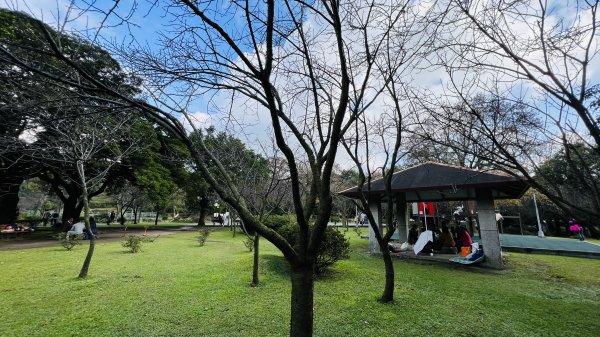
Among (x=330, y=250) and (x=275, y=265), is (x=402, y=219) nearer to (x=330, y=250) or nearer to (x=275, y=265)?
(x=330, y=250)

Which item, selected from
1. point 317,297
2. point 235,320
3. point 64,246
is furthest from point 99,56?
point 64,246

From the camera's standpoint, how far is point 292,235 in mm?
8648

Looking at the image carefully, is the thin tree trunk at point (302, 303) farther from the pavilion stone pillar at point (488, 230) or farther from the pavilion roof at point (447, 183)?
the pavilion stone pillar at point (488, 230)

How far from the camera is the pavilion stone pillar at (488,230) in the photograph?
32.7ft

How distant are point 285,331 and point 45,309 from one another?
444 cm

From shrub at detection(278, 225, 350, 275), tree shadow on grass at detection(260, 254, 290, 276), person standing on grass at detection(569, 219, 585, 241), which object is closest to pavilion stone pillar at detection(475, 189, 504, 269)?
shrub at detection(278, 225, 350, 275)

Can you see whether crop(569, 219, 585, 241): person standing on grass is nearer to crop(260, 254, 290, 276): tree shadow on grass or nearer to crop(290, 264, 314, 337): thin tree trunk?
crop(260, 254, 290, 276): tree shadow on grass

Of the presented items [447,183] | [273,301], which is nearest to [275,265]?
[273,301]

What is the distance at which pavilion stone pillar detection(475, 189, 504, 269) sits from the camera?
9953 mm

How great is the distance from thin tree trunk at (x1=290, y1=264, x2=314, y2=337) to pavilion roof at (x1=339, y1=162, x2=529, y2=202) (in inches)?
284

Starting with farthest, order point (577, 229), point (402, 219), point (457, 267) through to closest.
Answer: point (577, 229)
point (402, 219)
point (457, 267)

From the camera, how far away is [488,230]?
1019 centimetres

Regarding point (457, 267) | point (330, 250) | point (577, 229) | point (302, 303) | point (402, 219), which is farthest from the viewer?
point (577, 229)

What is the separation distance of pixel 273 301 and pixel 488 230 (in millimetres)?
8243
